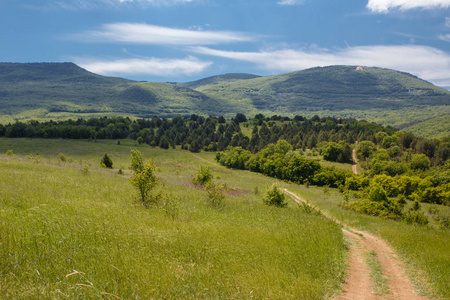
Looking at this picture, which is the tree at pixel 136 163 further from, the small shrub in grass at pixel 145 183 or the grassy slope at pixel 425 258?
the grassy slope at pixel 425 258

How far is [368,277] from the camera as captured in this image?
33.3 feet

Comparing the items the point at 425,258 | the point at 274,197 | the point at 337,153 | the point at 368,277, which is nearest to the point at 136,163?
the point at 274,197

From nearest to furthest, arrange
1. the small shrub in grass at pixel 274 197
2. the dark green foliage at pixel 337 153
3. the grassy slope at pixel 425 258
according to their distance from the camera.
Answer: the grassy slope at pixel 425 258 < the small shrub in grass at pixel 274 197 < the dark green foliage at pixel 337 153

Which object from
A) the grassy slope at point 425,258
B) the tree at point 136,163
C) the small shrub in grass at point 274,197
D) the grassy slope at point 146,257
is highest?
the tree at point 136,163

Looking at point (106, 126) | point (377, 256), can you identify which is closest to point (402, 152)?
point (377, 256)

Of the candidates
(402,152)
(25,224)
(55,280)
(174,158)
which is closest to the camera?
(55,280)

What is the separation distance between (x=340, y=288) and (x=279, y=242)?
2.66 meters

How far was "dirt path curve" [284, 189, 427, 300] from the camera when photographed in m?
8.74

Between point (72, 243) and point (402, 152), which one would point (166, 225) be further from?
point (402, 152)

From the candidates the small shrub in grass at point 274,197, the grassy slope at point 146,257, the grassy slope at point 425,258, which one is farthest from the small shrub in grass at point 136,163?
the grassy slope at point 425,258

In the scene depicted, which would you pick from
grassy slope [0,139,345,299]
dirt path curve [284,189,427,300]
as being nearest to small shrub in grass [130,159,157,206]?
grassy slope [0,139,345,299]

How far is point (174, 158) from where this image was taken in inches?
3900

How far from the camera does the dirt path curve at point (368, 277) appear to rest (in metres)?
8.74

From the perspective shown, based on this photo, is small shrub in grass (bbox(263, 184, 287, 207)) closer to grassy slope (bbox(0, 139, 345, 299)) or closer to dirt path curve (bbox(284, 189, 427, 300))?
dirt path curve (bbox(284, 189, 427, 300))
